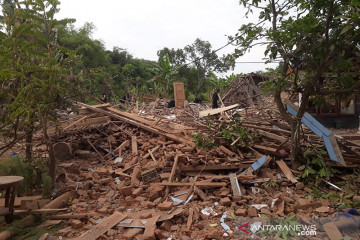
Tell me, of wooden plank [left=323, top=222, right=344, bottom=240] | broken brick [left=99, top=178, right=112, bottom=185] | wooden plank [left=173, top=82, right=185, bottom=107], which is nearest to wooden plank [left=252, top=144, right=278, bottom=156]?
wooden plank [left=323, top=222, right=344, bottom=240]

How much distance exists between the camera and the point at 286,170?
556 cm

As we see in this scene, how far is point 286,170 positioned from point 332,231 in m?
2.09

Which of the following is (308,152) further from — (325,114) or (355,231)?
(325,114)

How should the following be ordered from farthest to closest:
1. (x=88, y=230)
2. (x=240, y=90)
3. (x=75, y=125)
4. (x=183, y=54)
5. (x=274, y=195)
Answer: (x=183, y=54)
(x=240, y=90)
(x=75, y=125)
(x=274, y=195)
(x=88, y=230)

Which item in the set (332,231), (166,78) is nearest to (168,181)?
(332,231)

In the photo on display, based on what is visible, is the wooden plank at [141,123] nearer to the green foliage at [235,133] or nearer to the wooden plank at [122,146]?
the wooden plank at [122,146]

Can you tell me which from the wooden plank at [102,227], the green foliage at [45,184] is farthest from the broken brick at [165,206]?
the green foliage at [45,184]

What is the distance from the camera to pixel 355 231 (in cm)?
354

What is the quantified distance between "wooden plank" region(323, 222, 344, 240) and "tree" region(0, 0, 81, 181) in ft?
14.7

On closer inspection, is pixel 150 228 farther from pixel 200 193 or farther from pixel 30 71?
pixel 30 71

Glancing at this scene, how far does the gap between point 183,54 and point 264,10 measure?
26577 mm

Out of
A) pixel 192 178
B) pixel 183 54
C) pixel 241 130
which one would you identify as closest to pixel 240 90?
pixel 241 130

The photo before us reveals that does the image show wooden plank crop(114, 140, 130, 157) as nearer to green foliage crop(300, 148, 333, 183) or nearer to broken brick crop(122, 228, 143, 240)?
broken brick crop(122, 228, 143, 240)

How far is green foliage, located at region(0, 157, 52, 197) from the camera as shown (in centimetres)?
465
